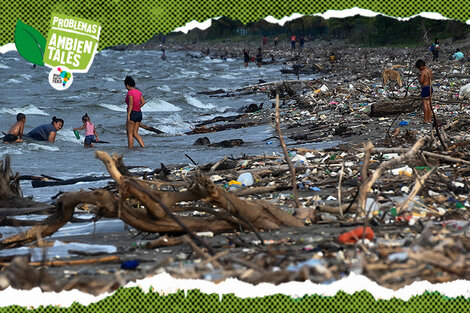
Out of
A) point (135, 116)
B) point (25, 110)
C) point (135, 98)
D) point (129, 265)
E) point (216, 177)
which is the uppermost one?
point (129, 265)

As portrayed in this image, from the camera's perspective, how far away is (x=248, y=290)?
237 cm

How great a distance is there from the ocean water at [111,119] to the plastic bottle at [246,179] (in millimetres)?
1938

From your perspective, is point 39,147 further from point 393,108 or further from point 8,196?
point 8,196

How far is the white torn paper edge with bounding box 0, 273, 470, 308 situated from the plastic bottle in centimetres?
309

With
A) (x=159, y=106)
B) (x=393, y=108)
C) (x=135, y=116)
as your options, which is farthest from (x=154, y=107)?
(x=393, y=108)

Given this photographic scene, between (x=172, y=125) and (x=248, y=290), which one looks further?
(x=172, y=125)

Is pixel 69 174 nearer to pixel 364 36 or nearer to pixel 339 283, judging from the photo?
pixel 339 283

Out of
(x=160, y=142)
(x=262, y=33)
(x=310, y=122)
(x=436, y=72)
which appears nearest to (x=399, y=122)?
(x=310, y=122)

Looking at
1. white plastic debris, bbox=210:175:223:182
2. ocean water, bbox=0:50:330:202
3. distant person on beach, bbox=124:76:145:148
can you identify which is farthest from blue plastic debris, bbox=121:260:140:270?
distant person on beach, bbox=124:76:145:148

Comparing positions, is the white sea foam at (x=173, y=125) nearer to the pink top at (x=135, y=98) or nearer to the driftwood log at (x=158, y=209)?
the pink top at (x=135, y=98)

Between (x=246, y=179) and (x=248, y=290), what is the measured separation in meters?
3.25

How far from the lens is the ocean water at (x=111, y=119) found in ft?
30.5

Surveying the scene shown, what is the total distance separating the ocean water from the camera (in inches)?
366

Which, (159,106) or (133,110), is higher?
(133,110)
